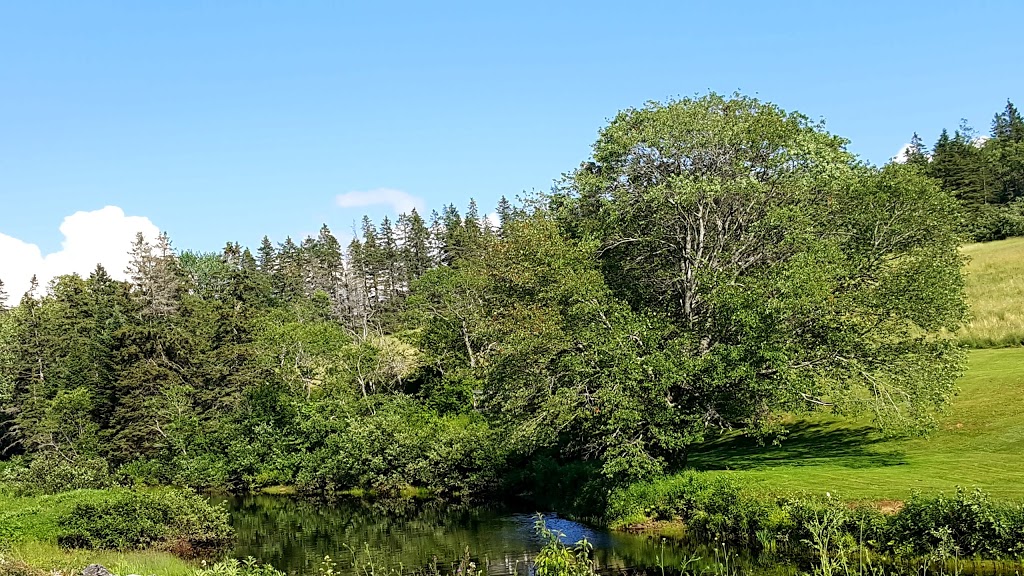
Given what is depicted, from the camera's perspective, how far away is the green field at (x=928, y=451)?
79.7ft

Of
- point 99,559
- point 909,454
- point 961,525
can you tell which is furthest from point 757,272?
point 99,559

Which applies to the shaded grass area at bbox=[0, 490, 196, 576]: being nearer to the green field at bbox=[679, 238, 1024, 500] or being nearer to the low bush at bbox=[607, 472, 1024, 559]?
the low bush at bbox=[607, 472, 1024, 559]

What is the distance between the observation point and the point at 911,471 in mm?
26609

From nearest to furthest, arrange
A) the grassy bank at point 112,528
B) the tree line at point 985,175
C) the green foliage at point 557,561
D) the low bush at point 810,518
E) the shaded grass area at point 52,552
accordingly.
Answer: the green foliage at point 557,561, the low bush at point 810,518, the shaded grass area at point 52,552, the grassy bank at point 112,528, the tree line at point 985,175

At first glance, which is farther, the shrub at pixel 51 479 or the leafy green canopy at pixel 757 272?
the shrub at pixel 51 479

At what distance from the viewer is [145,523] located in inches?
1240

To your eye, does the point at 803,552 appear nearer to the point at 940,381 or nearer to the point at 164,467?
the point at 940,381

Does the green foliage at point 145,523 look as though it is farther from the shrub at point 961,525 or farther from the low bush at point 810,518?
the shrub at point 961,525

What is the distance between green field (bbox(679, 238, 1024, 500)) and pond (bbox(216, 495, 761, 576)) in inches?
206

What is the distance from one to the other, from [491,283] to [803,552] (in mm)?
34037

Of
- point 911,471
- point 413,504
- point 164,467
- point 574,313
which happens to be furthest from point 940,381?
point 164,467

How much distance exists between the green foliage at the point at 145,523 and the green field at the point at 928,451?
2337 cm

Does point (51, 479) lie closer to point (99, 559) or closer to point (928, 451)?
point (99, 559)

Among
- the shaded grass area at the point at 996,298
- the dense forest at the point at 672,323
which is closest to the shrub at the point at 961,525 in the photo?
the dense forest at the point at 672,323
